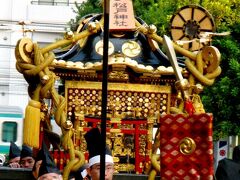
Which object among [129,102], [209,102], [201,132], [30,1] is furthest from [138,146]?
[30,1]

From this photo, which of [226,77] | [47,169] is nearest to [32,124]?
[47,169]

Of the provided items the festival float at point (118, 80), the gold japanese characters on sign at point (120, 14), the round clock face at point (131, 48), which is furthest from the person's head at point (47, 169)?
the round clock face at point (131, 48)

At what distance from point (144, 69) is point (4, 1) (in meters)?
36.3

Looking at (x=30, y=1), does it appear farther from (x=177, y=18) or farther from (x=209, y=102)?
(x=177, y=18)

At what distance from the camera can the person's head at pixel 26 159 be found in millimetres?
14752

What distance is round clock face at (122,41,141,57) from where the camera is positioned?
14.7 meters

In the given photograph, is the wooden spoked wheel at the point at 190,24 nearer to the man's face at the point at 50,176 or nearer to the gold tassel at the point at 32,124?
the gold tassel at the point at 32,124

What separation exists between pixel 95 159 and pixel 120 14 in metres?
2.45

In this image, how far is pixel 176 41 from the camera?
1469cm

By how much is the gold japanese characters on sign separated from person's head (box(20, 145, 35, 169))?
1.91 meters

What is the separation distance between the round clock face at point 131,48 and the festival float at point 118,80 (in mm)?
Answer: 12

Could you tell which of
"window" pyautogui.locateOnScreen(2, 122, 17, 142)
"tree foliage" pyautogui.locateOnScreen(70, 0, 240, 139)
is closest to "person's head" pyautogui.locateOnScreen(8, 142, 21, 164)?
"tree foliage" pyautogui.locateOnScreen(70, 0, 240, 139)

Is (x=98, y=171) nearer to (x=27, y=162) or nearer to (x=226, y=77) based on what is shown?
(x=27, y=162)

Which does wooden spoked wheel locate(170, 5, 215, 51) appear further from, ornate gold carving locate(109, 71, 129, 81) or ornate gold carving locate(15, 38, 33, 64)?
ornate gold carving locate(15, 38, 33, 64)
